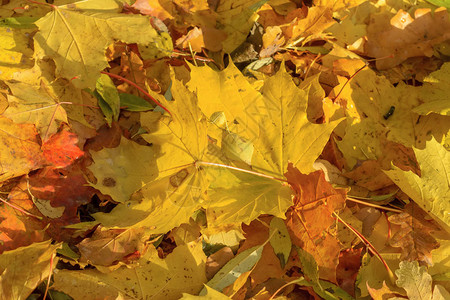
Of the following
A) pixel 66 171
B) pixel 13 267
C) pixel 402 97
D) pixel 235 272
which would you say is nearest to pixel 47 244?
pixel 13 267

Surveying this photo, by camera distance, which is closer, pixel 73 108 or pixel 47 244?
pixel 47 244

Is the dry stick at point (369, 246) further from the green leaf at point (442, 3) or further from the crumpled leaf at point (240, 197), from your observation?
the green leaf at point (442, 3)

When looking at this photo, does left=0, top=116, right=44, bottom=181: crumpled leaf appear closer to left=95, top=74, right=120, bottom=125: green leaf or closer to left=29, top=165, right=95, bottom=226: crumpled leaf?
left=29, top=165, right=95, bottom=226: crumpled leaf

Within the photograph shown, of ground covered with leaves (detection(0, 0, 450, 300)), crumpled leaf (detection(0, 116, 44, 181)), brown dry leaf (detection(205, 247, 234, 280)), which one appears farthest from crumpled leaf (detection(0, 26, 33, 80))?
brown dry leaf (detection(205, 247, 234, 280))

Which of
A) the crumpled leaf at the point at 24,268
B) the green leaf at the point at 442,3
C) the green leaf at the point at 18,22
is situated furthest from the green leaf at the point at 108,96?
the green leaf at the point at 442,3

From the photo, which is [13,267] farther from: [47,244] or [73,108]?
[73,108]

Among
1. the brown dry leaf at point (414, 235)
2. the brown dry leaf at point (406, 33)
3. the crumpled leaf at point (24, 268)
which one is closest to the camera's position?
the crumpled leaf at point (24, 268)

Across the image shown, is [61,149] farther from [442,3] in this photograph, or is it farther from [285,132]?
[442,3]
